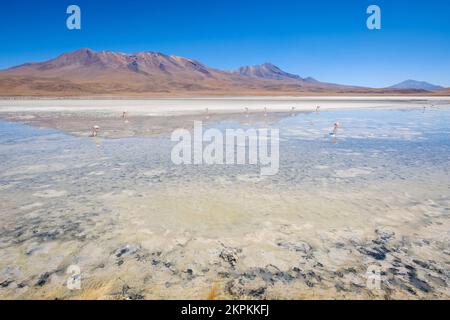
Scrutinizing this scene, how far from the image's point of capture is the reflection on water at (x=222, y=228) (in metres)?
2.97

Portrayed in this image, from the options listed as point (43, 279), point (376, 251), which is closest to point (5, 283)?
point (43, 279)

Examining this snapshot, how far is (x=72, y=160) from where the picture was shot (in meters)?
7.63

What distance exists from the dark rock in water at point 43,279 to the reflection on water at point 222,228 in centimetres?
2

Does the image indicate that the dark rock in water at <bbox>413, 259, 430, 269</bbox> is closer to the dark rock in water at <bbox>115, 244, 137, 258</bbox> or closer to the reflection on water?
the reflection on water

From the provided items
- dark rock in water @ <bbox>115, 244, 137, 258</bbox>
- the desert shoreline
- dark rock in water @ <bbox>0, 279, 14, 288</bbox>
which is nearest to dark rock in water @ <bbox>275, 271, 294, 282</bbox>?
dark rock in water @ <bbox>115, 244, 137, 258</bbox>

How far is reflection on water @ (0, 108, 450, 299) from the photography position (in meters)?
2.97

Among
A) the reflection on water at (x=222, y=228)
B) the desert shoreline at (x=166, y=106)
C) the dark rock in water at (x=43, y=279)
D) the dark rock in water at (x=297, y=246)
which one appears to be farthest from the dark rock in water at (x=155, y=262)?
the desert shoreline at (x=166, y=106)

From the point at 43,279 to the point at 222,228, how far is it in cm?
209

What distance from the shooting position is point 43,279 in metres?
3.00

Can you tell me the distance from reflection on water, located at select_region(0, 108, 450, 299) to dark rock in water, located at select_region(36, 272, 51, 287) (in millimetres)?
19

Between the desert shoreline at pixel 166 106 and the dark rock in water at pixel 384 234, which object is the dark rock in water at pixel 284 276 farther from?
the desert shoreline at pixel 166 106

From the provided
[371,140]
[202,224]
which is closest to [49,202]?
[202,224]

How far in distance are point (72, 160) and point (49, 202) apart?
9.84 ft
